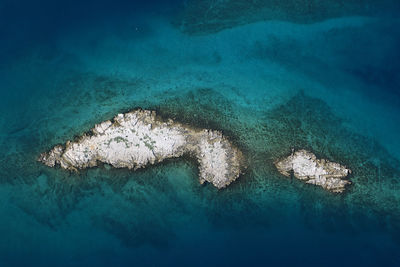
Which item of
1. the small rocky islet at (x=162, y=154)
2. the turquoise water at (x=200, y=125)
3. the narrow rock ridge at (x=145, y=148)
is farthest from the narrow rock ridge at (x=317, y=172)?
the narrow rock ridge at (x=145, y=148)

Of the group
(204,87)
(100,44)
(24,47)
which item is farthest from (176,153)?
(24,47)

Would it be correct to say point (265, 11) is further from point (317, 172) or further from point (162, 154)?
point (162, 154)

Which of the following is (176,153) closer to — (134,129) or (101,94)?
(134,129)

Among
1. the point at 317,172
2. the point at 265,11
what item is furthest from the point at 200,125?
the point at 265,11

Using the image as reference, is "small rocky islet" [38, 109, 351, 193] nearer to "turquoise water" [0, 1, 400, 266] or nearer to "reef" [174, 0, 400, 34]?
"turquoise water" [0, 1, 400, 266]

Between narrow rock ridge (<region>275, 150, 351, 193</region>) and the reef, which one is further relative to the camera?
the reef

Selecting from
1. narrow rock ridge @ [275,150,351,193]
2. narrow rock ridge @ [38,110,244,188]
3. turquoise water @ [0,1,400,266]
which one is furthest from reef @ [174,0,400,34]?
narrow rock ridge @ [275,150,351,193]
